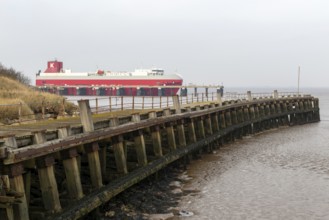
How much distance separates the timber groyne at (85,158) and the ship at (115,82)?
9187 centimetres

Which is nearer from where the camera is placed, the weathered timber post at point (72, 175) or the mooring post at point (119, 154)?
the weathered timber post at point (72, 175)

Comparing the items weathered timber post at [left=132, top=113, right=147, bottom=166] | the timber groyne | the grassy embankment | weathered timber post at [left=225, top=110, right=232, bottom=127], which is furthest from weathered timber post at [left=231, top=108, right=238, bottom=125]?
weathered timber post at [left=132, top=113, right=147, bottom=166]

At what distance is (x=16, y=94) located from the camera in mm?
31594

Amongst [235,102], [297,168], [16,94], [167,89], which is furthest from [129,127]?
[167,89]

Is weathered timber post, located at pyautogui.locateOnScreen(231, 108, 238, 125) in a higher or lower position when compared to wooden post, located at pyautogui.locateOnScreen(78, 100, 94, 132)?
lower

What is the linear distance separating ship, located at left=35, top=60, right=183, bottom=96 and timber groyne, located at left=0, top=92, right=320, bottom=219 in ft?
301

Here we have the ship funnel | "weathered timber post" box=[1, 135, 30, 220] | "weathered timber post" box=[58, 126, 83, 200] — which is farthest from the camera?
the ship funnel

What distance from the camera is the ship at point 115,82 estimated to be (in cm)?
12125

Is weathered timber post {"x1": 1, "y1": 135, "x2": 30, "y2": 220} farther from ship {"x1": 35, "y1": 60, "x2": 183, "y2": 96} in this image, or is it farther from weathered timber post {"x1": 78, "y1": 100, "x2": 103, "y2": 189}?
ship {"x1": 35, "y1": 60, "x2": 183, "y2": 96}

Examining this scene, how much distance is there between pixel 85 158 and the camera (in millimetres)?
14906

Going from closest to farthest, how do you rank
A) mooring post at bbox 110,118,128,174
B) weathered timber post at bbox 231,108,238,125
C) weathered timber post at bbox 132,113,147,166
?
1. mooring post at bbox 110,118,128,174
2. weathered timber post at bbox 132,113,147,166
3. weathered timber post at bbox 231,108,238,125

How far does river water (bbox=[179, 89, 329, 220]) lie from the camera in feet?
46.6

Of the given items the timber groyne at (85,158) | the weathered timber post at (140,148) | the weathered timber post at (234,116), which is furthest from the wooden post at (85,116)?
the weathered timber post at (234,116)

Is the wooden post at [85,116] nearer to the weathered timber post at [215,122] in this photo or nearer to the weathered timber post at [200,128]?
the weathered timber post at [200,128]
